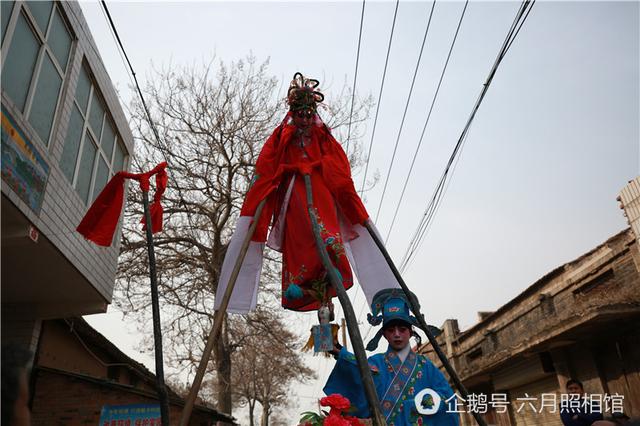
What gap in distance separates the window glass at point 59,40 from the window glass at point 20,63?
0.48 m

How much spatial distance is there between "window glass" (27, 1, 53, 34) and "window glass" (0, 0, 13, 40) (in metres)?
0.48

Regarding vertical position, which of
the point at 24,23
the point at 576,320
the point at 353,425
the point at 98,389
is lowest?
the point at 353,425

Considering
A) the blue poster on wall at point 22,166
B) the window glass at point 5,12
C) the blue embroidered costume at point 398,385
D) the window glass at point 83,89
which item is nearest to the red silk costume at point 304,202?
the blue embroidered costume at point 398,385

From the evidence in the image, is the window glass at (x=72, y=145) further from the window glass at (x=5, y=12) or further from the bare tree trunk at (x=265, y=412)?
the bare tree trunk at (x=265, y=412)

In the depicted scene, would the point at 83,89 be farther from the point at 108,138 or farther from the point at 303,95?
the point at 303,95

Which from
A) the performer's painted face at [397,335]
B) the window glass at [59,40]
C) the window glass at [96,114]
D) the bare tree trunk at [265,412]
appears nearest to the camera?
the performer's painted face at [397,335]

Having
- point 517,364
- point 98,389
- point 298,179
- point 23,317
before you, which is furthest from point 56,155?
point 517,364

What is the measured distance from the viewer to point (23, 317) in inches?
264

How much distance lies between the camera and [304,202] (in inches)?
174

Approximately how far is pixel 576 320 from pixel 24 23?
31.8 ft

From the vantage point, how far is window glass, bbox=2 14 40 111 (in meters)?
4.56

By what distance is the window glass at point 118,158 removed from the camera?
795 centimetres

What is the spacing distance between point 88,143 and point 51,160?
4.86 ft

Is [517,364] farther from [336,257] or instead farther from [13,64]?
[13,64]
